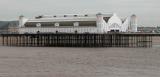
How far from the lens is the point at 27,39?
8888cm

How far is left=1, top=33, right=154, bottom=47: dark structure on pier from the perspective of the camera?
263 ft

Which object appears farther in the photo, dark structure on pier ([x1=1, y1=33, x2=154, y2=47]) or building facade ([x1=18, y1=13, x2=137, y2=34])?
building facade ([x1=18, y1=13, x2=137, y2=34])

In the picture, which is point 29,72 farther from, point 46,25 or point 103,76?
point 46,25

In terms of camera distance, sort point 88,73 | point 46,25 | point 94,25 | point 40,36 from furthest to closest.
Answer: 1. point 46,25
2. point 94,25
3. point 40,36
4. point 88,73

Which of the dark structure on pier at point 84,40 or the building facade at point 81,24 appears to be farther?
the building facade at point 81,24

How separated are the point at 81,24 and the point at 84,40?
60.3 ft

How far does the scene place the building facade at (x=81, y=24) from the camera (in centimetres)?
9781

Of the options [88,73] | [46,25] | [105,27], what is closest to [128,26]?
[105,27]

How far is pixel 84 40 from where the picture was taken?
8069 centimetres

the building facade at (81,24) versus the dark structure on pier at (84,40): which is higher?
the building facade at (81,24)

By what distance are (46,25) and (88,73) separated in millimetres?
72652

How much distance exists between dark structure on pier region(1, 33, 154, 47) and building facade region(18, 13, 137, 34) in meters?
11.9

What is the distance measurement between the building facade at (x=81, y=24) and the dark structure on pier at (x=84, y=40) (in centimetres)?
1193

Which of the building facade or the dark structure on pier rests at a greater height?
the building facade
